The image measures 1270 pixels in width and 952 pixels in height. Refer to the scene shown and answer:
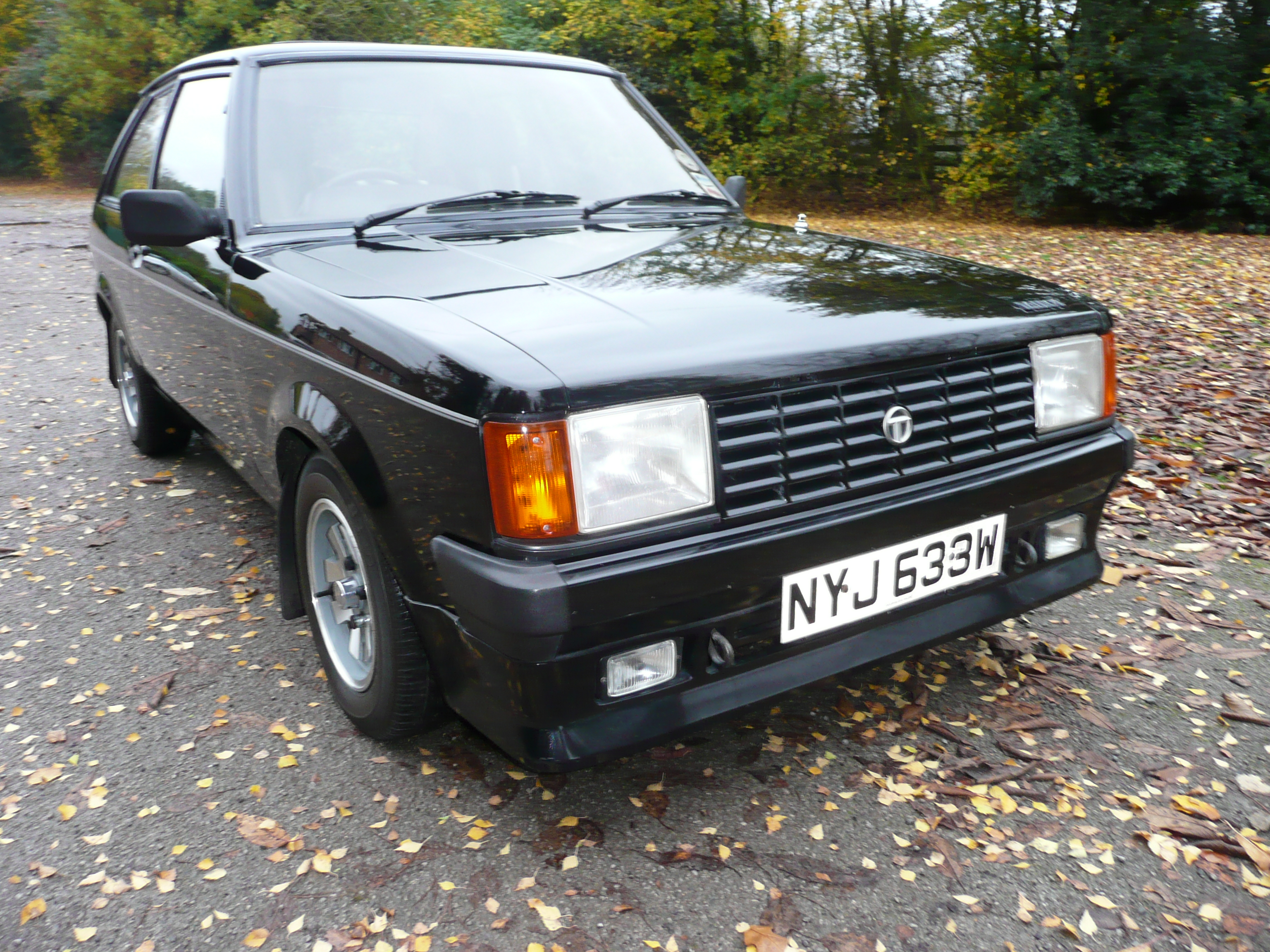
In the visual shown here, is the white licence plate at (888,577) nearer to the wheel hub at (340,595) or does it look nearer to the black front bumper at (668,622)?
the black front bumper at (668,622)

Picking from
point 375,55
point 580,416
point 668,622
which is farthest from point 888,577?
point 375,55

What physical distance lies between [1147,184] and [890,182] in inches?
149

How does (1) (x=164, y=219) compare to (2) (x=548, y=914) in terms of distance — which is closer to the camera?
(2) (x=548, y=914)

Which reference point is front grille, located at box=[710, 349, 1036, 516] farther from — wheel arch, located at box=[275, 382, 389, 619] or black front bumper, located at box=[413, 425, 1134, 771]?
wheel arch, located at box=[275, 382, 389, 619]

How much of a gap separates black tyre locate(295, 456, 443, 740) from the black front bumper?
5.6 inches

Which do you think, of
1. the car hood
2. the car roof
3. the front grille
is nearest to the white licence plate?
the front grille

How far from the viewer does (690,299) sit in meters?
2.33

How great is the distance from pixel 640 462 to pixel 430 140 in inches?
Result: 67.9

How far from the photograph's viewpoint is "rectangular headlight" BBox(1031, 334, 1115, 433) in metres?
2.53

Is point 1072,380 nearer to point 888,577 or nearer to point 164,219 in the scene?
point 888,577

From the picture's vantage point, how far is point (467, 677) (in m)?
2.18

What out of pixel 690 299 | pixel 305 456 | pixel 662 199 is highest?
pixel 662 199

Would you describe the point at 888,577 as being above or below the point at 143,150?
below

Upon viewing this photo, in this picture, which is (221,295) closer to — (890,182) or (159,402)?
(159,402)
